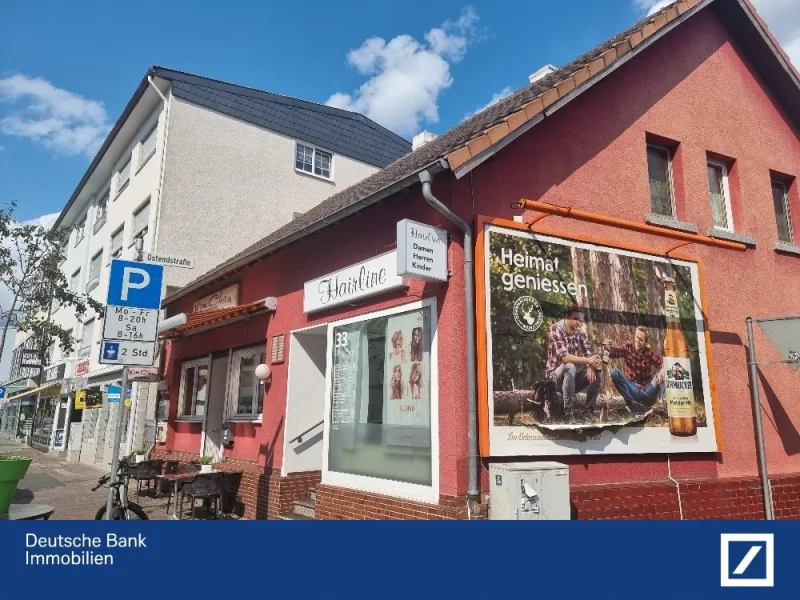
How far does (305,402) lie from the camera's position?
9.60 m

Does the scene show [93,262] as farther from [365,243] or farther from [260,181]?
[365,243]

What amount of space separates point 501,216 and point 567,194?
4.10 ft

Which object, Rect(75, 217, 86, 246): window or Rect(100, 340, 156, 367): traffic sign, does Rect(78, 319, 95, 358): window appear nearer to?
Rect(75, 217, 86, 246): window

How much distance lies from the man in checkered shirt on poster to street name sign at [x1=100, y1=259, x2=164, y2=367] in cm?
436

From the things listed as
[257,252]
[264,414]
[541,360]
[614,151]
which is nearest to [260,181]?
[257,252]


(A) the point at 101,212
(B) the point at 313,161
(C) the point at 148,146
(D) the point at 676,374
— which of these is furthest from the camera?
(A) the point at 101,212

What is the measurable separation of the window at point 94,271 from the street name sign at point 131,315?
19.6 m

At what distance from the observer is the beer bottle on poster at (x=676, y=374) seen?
795cm

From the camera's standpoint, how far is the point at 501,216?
23.7 ft

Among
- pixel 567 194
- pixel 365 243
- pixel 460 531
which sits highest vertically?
pixel 567 194

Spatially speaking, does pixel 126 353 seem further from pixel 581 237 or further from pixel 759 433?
pixel 759 433

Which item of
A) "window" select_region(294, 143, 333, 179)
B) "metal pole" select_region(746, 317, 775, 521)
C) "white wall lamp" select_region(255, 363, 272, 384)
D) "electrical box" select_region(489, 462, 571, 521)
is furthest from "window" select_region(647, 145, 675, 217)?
"window" select_region(294, 143, 333, 179)

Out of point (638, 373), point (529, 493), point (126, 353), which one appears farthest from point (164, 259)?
point (638, 373)

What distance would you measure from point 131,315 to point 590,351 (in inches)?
206
